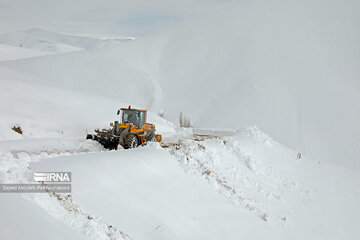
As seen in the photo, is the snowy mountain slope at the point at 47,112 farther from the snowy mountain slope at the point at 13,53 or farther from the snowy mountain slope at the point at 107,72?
the snowy mountain slope at the point at 13,53

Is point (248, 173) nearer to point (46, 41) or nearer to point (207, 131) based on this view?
point (207, 131)

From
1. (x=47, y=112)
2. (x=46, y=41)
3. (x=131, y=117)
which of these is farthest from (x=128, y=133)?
(x=46, y=41)

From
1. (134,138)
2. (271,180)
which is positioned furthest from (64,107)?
(271,180)

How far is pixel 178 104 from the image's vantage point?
4253 centimetres

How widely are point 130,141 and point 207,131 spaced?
1807 centimetres

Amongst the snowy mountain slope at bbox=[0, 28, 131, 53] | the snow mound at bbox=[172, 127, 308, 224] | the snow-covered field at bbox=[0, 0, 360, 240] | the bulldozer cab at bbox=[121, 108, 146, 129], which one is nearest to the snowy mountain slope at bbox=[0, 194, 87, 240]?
the snow-covered field at bbox=[0, 0, 360, 240]

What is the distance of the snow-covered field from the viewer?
23.3ft

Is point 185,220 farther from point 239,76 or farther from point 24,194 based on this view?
point 239,76

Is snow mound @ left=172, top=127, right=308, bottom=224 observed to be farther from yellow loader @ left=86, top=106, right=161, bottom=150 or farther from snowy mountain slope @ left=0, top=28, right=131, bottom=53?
snowy mountain slope @ left=0, top=28, right=131, bottom=53

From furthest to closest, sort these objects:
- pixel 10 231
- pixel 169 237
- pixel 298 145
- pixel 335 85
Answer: pixel 335 85
pixel 298 145
pixel 169 237
pixel 10 231

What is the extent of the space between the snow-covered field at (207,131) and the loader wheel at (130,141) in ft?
3.36

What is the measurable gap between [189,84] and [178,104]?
5.03 metres

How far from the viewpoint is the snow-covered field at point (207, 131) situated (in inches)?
280

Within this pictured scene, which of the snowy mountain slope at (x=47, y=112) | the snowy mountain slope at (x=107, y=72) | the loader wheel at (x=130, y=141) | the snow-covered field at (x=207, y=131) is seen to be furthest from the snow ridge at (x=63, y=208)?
the snowy mountain slope at (x=107, y=72)
